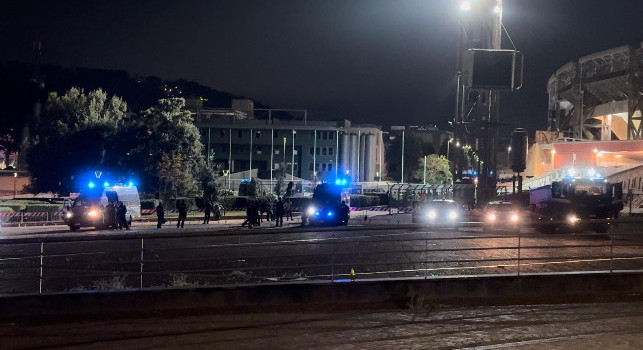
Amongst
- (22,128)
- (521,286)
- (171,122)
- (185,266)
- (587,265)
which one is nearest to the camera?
(521,286)

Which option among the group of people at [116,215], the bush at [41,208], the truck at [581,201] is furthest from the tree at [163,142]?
the truck at [581,201]

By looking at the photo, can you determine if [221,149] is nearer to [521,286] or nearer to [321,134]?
[321,134]

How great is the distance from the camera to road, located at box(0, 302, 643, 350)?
933 centimetres

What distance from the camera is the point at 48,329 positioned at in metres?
10.2

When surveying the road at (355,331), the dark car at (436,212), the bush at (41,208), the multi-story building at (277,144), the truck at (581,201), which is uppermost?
the multi-story building at (277,144)

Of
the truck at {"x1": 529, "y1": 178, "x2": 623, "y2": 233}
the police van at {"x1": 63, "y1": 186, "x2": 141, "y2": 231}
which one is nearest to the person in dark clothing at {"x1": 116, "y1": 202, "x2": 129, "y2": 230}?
the police van at {"x1": 63, "y1": 186, "x2": 141, "y2": 231}

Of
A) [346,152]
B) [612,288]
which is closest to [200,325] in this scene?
[612,288]

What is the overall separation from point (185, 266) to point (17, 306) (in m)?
9.84

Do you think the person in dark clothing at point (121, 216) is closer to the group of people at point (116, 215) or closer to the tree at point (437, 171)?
the group of people at point (116, 215)

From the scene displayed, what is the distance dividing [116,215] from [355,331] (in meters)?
29.5

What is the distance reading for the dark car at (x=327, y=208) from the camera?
37.3 m

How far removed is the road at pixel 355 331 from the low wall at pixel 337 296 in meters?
0.24

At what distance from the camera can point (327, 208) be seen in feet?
123

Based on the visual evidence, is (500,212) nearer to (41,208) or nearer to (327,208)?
(327,208)
